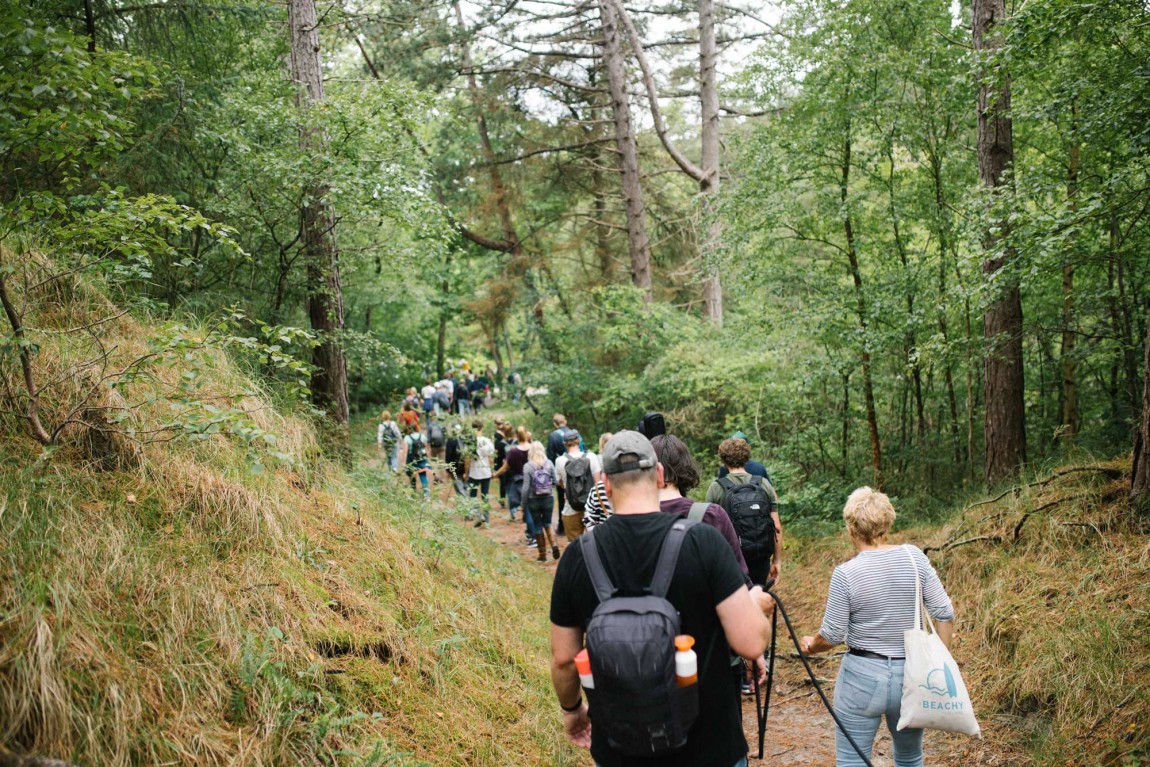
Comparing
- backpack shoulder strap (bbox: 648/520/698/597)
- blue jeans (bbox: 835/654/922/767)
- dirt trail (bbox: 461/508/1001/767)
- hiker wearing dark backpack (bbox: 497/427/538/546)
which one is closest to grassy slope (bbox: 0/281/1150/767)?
dirt trail (bbox: 461/508/1001/767)

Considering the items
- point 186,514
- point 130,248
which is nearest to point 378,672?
point 186,514

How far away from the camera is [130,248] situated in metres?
4.30

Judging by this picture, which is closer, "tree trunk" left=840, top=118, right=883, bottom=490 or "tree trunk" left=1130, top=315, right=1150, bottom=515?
"tree trunk" left=1130, top=315, right=1150, bottom=515

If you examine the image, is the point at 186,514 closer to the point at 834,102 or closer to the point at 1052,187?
the point at 1052,187

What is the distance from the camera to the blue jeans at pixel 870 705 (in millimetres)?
3293

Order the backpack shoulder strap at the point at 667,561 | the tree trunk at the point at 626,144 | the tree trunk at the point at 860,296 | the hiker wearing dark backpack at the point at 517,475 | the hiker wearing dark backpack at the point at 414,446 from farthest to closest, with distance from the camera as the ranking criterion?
1. the tree trunk at the point at 626,144
2. the hiker wearing dark backpack at the point at 414,446
3. the hiker wearing dark backpack at the point at 517,475
4. the tree trunk at the point at 860,296
5. the backpack shoulder strap at the point at 667,561

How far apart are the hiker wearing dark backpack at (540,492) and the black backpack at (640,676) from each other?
25.0 feet

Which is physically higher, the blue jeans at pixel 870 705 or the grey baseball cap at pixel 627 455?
the grey baseball cap at pixel 627 455

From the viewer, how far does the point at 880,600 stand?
3.33 m

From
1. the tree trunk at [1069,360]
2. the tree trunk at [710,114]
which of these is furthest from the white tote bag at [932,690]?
the tree trunk at [710,114]

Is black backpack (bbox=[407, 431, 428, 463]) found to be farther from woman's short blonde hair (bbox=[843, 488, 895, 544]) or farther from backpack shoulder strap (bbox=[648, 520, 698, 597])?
backpack shoulder strap (bbox=[648, 520, 698, 597])

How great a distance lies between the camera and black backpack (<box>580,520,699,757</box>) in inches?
86.7

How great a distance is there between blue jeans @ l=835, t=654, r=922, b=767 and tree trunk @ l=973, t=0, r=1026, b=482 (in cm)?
552

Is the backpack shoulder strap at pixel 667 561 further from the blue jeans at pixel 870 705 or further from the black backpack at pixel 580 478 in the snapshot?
the black backpack at pixel 580 478
